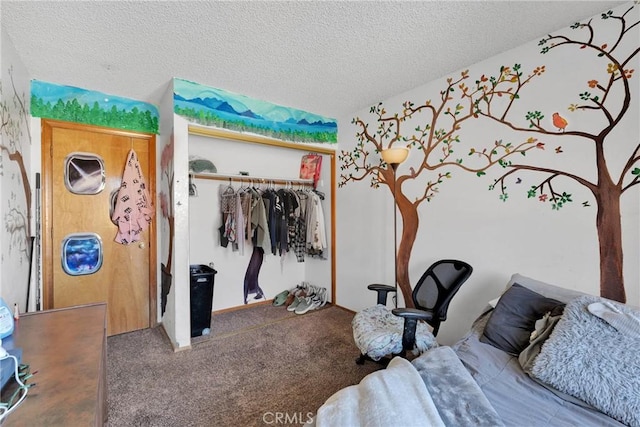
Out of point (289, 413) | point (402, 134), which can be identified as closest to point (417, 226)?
point (402, 134)

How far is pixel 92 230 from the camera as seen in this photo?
8.82 ft

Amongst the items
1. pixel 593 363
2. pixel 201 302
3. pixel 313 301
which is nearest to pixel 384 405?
pixel 593 363

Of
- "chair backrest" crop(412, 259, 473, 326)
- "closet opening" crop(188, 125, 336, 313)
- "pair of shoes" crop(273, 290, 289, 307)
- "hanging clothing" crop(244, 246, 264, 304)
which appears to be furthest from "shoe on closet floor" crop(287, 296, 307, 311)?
"chair backrest" crop(412, 259, 473, 326)

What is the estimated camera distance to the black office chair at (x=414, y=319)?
1741 mm

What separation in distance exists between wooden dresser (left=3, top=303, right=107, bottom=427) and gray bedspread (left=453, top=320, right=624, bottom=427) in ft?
4.74

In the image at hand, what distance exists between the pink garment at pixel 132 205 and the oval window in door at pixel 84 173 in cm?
20

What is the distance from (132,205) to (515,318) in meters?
3.38

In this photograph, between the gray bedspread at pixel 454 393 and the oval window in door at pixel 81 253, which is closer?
the gray bedspread at pixel 454 393

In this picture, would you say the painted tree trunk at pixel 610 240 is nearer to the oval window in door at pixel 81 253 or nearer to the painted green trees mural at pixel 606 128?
the painted green trees mural at pixel 606 128

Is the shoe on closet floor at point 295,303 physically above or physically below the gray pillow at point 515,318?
below

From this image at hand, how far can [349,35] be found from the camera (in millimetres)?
1845

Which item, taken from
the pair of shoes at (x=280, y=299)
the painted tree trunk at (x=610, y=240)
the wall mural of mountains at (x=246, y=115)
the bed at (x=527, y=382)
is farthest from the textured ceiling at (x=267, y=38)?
the pair of shoes at (x=280, y=299)

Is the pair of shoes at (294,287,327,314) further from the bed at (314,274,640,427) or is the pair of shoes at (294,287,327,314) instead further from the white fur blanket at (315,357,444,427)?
the white fur blanket at (315,357,444,427)

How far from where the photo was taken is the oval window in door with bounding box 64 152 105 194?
8.48 feet
